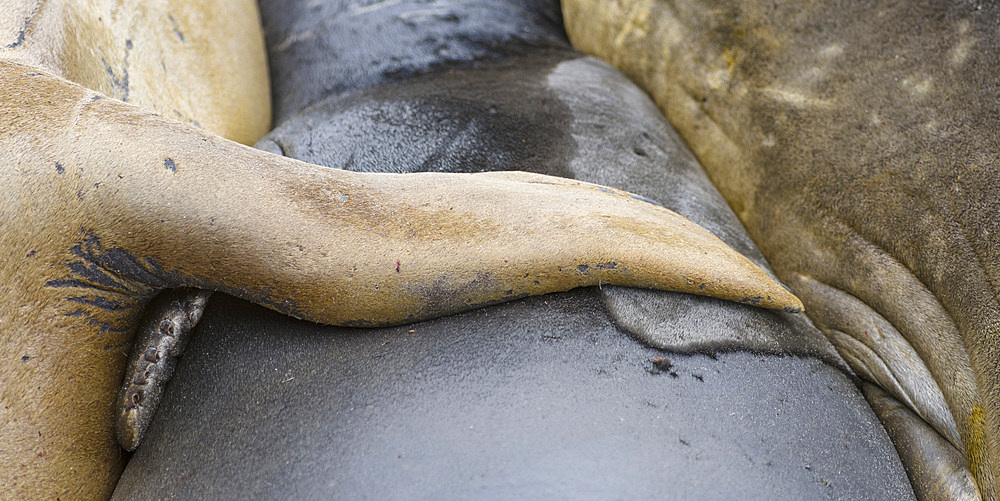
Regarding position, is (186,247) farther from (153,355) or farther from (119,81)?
(119,81)

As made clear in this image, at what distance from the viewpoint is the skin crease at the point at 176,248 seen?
92 cm

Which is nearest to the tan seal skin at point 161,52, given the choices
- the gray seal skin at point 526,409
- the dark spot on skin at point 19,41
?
the dark spot on skin at point 19,41

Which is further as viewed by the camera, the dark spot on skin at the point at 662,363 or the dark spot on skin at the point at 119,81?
the dark spot on skin at the point at 119,81

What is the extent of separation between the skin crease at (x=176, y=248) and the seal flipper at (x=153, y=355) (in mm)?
21

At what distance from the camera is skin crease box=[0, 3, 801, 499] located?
0.92 meters

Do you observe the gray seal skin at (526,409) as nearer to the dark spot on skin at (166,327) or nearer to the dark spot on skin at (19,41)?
the dark spot on skin at (166,327)

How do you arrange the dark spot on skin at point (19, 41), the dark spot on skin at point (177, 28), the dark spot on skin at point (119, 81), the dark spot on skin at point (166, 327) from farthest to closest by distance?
1. the dark spot on skin at point (177, 28)
2. the dark spot on skin at point (119, 81)
3. the dark spot on skin at point (19, 41)
4. the dark spot on skin at point (166, 327)

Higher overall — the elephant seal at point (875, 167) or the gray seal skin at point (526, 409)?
the elephant seal at point (875, 167)

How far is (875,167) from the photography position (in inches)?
52.5

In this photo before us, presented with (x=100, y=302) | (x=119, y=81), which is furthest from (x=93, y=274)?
(x=119, y=81)

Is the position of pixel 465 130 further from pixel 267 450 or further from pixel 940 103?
pixel 940 103

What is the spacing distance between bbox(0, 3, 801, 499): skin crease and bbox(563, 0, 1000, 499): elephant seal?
0.43 m

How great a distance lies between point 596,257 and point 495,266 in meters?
0.15

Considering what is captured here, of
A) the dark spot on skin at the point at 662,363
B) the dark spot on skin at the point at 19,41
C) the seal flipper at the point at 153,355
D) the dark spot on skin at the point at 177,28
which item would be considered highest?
the dark spot on skin at the point at 662,363
